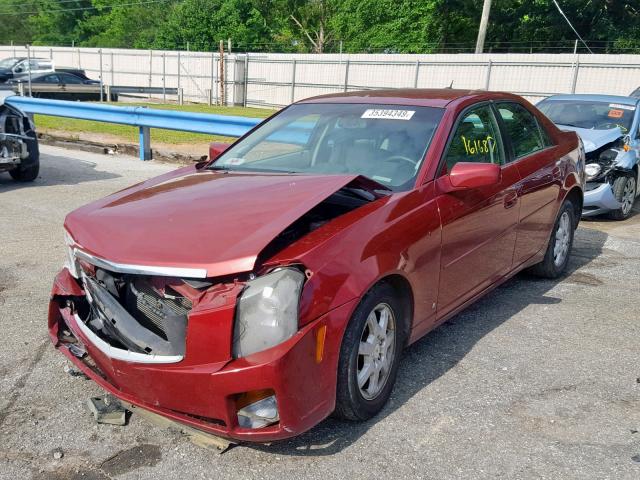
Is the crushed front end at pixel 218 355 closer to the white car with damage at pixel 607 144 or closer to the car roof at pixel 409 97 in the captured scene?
the car roof at pixel 409 97

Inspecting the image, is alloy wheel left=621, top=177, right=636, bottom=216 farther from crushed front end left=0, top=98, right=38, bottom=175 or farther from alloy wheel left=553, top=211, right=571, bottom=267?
crushed front end left=0, top=98, right=38, bottom=175

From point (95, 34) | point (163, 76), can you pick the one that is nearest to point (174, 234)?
point (163, 76)

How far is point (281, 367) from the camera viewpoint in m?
2.58

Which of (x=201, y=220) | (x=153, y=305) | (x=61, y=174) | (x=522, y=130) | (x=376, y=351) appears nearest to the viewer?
(x=153, y=305)

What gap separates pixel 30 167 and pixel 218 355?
7.88m

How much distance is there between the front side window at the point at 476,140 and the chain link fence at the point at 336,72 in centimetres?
1937

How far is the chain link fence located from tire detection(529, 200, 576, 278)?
1811 cm

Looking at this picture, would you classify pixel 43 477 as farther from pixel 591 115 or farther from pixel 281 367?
pixel 591 115

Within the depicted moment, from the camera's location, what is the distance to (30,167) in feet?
30.6

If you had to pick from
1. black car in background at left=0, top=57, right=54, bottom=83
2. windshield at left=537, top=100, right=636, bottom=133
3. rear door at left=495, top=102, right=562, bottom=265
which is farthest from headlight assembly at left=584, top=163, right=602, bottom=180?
black car in background at left=0, top=57, right=54, bottom=83

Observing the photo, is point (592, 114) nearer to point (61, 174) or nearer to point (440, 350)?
point (440, 350)

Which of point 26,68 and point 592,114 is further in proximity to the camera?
A: point 26,68

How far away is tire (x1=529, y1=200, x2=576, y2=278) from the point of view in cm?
538

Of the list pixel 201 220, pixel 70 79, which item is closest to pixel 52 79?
pixel 70 79
